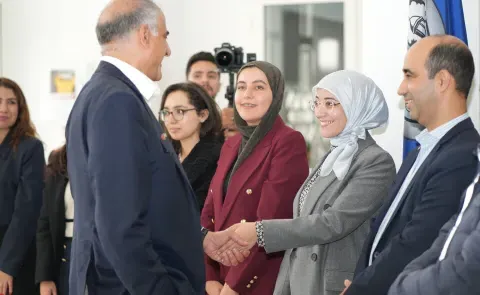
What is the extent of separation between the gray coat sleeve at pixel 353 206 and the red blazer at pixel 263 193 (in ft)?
1.00

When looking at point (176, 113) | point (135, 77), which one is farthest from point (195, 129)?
point (135, 77)

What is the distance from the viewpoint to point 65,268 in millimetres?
3652

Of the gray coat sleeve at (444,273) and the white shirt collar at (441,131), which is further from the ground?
the white shirt collar at (441,131)

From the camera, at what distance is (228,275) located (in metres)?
2.93

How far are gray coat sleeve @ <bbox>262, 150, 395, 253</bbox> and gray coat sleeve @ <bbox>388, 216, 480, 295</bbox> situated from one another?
2.83ft

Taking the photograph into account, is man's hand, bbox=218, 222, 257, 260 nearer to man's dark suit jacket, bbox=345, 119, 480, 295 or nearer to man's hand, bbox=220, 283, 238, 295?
man's hand, bbox=220, 283, 238, 295

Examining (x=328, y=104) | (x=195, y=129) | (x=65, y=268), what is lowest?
(x=65, y=268)

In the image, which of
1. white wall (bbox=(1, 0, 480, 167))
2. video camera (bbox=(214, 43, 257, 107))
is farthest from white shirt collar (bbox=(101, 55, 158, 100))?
white wall (bbox=(1, 0, 480, 167))

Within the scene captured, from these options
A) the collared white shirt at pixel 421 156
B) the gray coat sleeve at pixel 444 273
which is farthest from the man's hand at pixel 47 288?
the gray coat sleeve at pixel 444 273

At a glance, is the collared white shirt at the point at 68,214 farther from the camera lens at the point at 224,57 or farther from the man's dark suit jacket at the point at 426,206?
the man's dark suit jacket at the point at 426,206

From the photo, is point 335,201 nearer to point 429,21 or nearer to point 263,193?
point 263,193

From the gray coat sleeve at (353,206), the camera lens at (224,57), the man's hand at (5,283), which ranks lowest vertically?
the man's hand at (5,283)

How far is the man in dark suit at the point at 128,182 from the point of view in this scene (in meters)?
1.89

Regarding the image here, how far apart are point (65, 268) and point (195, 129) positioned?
1001 millimetres
